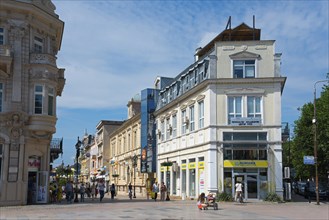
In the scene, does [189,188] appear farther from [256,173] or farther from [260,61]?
[260,61]

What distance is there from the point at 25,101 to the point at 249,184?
57.6 feet

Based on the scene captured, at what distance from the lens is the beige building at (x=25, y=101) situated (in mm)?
28531

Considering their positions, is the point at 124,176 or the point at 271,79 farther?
the point at 124,176

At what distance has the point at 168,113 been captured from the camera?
47500mm

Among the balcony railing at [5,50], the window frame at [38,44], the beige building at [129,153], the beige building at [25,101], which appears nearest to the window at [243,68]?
the beige building at [25,101]

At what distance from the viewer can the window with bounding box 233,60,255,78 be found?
119ft

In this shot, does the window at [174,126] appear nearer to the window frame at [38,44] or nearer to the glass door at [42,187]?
the glass door at [42,187]

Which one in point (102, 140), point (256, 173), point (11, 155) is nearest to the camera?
point (11, 155)

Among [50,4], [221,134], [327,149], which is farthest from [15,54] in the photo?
[327,149]

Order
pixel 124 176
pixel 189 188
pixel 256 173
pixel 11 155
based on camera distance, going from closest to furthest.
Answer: pixel 11 155 → pixel 256 173 → pixel 189 188 → pixel 124 176

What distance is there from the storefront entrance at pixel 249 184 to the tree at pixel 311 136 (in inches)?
398

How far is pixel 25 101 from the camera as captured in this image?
29562 mm

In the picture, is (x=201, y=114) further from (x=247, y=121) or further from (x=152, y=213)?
(x=152, y=213)

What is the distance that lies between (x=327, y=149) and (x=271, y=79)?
453 inches
